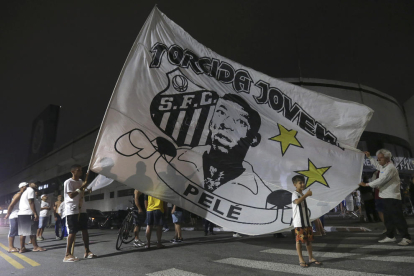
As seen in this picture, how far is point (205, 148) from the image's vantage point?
211 inches

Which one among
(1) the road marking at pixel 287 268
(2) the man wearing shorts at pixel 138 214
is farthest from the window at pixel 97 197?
(1) the road marking at pixel 287 268

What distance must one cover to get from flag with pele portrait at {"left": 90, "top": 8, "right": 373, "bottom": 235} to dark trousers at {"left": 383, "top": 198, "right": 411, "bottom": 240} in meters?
1.09

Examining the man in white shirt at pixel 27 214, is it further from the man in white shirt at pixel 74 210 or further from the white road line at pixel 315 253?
the white road line at pixel 315 253

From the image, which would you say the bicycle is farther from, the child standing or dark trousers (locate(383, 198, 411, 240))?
dark trousers (locate(383, 198, 411, 240))

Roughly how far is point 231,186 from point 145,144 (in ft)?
5.52

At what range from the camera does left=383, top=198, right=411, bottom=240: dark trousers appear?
18.7ft

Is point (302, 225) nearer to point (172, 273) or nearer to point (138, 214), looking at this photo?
point (172, 273)

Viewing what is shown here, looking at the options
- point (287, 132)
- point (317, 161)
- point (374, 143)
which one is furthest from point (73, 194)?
point (374, 143)

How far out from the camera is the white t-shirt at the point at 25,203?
789 centimetres

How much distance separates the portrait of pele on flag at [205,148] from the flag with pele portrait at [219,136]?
0.02 metres

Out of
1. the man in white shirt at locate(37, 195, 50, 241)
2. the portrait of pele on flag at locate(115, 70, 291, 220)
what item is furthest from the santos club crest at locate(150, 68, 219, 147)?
the man in white shirt at locate(37, 195, 50, 241)

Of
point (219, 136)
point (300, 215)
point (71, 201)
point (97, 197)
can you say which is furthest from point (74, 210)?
point (97, 197)

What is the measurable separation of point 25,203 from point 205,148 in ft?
18.9

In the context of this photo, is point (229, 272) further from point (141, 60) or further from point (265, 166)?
point (141, 60)
